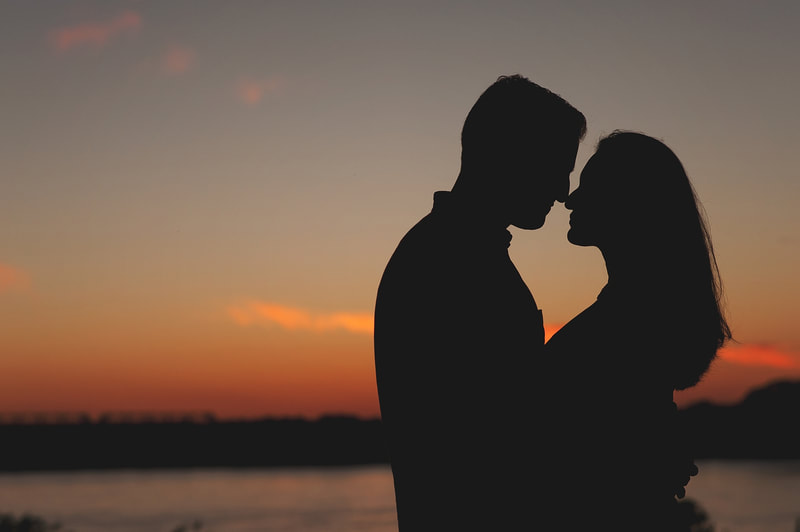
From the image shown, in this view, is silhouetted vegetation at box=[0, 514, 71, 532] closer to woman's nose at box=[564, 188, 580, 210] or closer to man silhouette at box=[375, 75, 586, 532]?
woman's nose at box=[564, 188, 580, 210]

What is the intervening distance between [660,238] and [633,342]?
1.33 feet

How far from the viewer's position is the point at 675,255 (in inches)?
114

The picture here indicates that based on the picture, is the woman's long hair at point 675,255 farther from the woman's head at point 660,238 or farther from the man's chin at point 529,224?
the man's chin at point 529,224

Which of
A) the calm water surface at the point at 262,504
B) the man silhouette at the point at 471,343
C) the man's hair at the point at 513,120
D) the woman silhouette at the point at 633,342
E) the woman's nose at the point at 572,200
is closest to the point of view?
the man silhouette at the point at 471,343

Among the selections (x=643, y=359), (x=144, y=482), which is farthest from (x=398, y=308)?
(x=144, y=482)

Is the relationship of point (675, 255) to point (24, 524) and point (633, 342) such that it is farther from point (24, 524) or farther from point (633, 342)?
point (24, 524)

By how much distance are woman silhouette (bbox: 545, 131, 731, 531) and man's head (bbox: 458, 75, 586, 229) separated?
44cm

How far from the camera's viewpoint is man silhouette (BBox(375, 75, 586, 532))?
2.27m

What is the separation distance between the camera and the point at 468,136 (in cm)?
266

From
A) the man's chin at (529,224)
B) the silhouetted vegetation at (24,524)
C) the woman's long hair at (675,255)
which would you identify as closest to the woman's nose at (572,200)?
the woman's long hair at (675,255)

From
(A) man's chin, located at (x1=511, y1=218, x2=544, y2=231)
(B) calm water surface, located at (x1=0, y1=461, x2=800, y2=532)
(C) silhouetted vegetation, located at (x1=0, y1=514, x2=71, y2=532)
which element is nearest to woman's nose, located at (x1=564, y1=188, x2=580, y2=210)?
(A) man's chin, located at (x1=511, y1=218, x2=544, y2=231)

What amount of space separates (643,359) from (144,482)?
130 meters

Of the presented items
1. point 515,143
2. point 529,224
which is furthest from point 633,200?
point 515,143

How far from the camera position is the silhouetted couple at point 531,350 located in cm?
229
